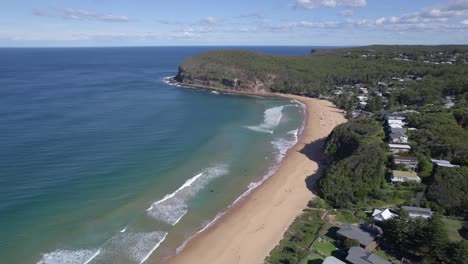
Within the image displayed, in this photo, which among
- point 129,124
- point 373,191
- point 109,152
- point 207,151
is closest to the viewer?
point 373,191

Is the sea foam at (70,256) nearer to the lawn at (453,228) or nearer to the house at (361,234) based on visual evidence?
the house at (361,234)

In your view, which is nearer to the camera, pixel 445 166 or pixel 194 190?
pixel 445 166

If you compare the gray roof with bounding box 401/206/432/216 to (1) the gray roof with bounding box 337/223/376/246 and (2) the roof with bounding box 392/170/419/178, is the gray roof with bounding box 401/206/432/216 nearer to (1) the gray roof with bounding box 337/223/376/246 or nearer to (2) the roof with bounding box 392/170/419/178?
(1) the gray roof with bounding box 337/223/376/246

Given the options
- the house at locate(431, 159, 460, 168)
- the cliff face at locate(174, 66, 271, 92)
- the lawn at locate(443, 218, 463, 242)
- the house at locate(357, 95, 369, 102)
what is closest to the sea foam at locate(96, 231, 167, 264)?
the lawn at locate(443, 218, 463, 242)

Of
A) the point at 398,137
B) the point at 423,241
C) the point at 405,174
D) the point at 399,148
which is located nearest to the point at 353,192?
the point at 405,174

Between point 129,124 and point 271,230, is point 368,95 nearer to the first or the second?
point 129,124

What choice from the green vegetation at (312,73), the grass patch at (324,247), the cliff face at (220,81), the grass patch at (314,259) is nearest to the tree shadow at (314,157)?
the grass patch at (324,247)

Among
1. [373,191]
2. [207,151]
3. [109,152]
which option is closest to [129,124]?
[109,152]
